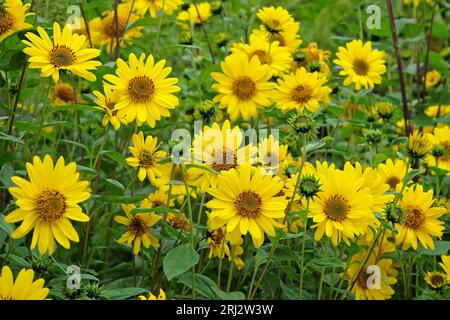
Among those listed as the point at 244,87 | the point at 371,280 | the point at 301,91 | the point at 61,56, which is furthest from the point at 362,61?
the point at 61,56

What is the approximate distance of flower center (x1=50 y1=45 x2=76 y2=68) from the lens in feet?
4.26

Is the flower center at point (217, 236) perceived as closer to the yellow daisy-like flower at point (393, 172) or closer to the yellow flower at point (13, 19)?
the yellow daisy-like flower at point (393, 172)

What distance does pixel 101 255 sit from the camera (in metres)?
1.77

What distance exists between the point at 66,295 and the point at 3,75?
2.03ft

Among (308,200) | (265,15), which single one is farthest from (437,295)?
(265,15)

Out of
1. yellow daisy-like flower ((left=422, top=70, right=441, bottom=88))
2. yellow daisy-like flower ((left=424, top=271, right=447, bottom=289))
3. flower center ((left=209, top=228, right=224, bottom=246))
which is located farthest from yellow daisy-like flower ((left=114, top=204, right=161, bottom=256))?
→ yellow daisy-like flower ((left=422, top=70, right=441, bottom=88))

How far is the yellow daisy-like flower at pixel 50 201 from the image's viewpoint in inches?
44.4

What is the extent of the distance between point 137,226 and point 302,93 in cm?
52

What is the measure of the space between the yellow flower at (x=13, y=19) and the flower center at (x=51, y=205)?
431 millimetres

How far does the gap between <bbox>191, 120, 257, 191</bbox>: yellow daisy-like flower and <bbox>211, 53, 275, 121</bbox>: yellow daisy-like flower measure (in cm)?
34

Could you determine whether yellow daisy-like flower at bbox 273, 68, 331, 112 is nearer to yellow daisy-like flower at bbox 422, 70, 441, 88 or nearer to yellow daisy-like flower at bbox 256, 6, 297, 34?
yellow daisy-like flower at bbox 256, 6, 297, 34

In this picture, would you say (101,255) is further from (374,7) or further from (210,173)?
(374,7)

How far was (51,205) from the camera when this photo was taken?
1.14 metres
